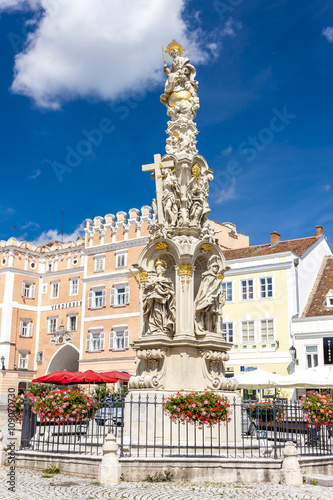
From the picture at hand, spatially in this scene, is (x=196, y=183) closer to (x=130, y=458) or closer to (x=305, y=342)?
(x=130, y=458)

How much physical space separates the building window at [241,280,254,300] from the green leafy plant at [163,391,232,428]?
27.9m

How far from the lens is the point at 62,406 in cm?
1257

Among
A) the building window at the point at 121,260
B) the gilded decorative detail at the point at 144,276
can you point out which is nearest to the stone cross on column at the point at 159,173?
the gilded decorative detail at the point at 144,276

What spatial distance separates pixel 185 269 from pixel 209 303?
1.13m

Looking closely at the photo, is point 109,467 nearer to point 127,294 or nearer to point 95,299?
point 127,294

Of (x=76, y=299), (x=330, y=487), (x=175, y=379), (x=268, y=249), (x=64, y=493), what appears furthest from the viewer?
(x=76, y=299)

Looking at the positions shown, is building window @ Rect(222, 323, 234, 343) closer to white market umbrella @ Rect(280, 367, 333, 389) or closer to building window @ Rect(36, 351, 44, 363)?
white market umbrella @ Rect(280, 367, 333, 389)

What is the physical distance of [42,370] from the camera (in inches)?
1943

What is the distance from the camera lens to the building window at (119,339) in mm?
43750

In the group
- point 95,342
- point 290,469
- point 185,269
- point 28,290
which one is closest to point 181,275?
point 185,269

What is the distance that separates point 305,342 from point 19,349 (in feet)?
82.9

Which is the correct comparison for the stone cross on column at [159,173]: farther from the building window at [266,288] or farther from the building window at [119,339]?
the building window at [119,339]

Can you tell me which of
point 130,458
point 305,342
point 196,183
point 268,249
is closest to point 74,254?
point 268,249

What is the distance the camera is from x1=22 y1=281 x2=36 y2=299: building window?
167ft
